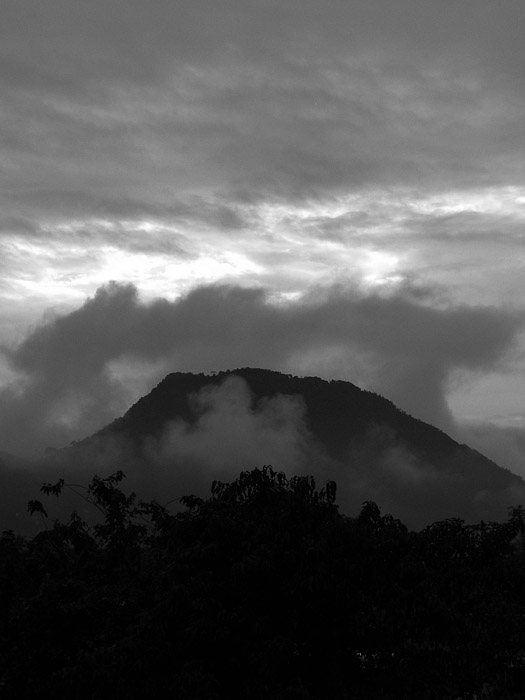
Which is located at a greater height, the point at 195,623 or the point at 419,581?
the point at 419,581

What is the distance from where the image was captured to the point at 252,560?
14.0 m

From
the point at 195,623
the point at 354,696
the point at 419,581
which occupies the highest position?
the point at 419,581

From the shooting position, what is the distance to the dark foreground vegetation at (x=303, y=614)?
45.9 feet

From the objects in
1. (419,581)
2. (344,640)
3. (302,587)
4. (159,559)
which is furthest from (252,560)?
(159,559)

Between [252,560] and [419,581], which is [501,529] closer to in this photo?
[419,581]

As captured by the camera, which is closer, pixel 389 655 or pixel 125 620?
pixel 389 655

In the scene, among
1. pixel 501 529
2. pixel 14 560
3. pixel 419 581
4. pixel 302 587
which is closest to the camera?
pixel 302 587

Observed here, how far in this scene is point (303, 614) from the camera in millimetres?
14242

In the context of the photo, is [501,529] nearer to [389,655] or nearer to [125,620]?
[389,655]

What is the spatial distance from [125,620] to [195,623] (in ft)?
16.7

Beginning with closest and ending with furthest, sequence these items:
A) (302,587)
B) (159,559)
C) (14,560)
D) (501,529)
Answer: (302,587), (501,529), (159,559), (14,560)

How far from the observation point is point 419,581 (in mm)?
15188

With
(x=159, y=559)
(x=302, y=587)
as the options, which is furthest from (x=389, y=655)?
(x=159, y=559)

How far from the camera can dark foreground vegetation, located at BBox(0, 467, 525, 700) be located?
1400cm
